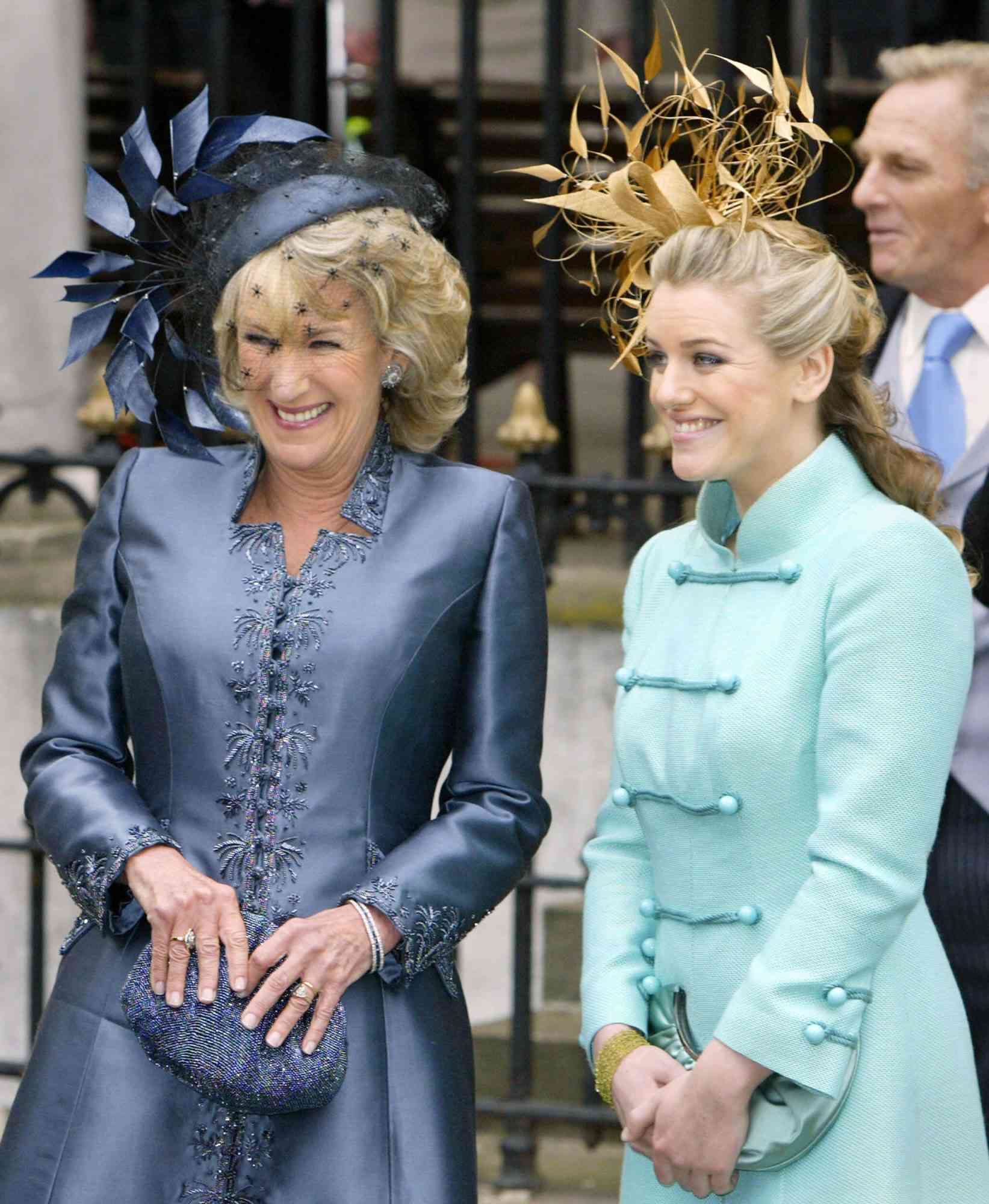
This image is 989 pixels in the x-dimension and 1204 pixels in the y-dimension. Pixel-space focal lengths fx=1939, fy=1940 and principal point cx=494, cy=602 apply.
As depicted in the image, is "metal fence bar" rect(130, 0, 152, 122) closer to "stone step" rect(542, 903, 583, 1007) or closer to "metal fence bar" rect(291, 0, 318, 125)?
"metal fence bar" rect(291, 0, 318, 125)

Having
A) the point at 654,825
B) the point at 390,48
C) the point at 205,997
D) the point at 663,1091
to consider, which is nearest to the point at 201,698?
the point at 205,997

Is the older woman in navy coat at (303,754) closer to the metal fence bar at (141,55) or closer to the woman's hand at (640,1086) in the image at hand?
the woman's hand at (640,1086)

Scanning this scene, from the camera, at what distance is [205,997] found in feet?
7.27

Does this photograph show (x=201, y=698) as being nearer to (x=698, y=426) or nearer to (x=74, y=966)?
(x=74, y=966)

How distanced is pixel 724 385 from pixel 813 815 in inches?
19.7

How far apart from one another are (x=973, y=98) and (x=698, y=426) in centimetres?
127

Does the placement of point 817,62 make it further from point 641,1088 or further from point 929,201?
point 641,1088

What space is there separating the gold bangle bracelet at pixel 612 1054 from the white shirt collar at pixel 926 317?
54.7 inches

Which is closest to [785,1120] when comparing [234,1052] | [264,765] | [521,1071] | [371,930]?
[371,930]

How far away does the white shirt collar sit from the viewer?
3.15 m

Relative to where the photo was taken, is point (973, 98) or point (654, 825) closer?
point (654, 825)

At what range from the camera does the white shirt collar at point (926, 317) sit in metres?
3.15

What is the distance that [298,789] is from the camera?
2.35 metres

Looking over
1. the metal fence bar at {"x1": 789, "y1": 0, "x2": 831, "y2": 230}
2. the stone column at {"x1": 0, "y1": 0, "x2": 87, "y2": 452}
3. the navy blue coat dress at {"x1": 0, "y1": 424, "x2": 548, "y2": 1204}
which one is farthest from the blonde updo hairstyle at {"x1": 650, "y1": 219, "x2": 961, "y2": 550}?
the stone column at {"x1": 0, "y1": 0, "x2": 87, "y2": 452}
